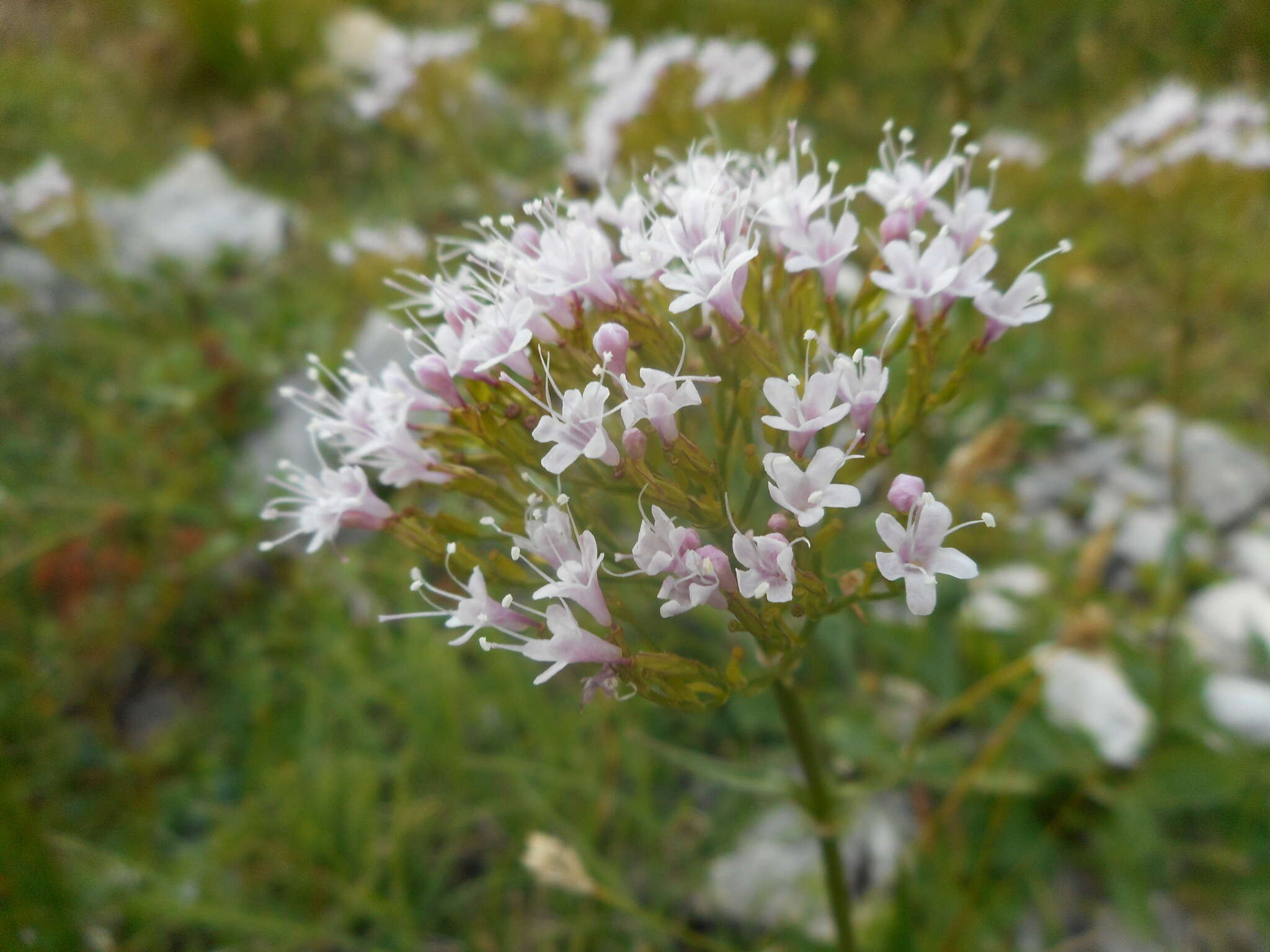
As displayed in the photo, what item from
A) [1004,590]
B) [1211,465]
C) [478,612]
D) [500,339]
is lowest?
[478,612]

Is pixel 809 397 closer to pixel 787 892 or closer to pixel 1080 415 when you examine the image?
pixel 787 892

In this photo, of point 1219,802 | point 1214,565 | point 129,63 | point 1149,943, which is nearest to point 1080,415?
point 1214,565

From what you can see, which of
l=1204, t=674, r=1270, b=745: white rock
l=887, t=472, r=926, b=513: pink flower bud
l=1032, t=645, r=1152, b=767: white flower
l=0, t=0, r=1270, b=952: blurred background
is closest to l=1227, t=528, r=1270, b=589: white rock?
l=0, t=0, r=1270, b=952: blurred background

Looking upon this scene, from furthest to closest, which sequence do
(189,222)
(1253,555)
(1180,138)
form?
(189,222) → (1253,555) → (1180,138)

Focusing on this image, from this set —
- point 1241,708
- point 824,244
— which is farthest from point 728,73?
point 1241,708

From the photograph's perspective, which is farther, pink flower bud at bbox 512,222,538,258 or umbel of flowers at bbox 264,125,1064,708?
pink flower bud at bbox 512,222,538,258

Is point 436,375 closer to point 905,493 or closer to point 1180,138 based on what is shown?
point 905,493

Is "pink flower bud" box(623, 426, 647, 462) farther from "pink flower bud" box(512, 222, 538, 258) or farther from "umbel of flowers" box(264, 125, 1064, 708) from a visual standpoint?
"pink flower bud" box(512, 222, 538, 258)
